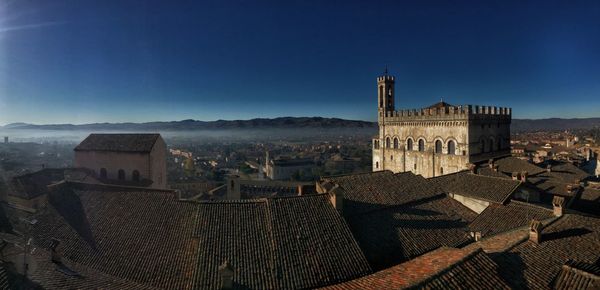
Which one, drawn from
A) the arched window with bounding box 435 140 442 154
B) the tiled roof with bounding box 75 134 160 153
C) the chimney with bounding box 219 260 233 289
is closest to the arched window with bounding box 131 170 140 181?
the tiled roof with bounding box 75 134 160 153

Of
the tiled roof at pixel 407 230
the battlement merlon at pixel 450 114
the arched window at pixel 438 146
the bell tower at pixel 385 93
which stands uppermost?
the bell tower at pixel 385 93

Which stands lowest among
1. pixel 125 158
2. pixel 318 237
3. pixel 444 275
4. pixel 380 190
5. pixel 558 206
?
pixel 318 237

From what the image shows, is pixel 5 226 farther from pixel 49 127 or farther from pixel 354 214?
pixel 49 127

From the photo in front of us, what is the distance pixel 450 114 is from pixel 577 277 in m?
22.0

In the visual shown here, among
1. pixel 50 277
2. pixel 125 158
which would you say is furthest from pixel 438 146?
pixel 50 277

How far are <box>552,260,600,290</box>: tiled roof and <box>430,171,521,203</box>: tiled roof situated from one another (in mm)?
→ 8498

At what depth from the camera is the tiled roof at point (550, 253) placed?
10.8 meters

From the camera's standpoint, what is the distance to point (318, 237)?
14219 millimetres

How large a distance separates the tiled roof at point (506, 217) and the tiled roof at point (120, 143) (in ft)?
73.4

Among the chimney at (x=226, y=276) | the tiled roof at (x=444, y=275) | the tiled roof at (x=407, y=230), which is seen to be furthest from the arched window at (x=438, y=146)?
the chimney at (x=226, y=276)

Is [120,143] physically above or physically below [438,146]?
above

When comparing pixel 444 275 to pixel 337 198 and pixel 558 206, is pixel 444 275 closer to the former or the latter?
pixel 337 198

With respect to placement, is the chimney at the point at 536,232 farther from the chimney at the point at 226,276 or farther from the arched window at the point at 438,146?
the arched window at the point at 438,146

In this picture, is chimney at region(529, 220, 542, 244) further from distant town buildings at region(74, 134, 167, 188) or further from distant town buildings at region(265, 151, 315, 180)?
distant town buildings at region(265, 151, 315, 180)
